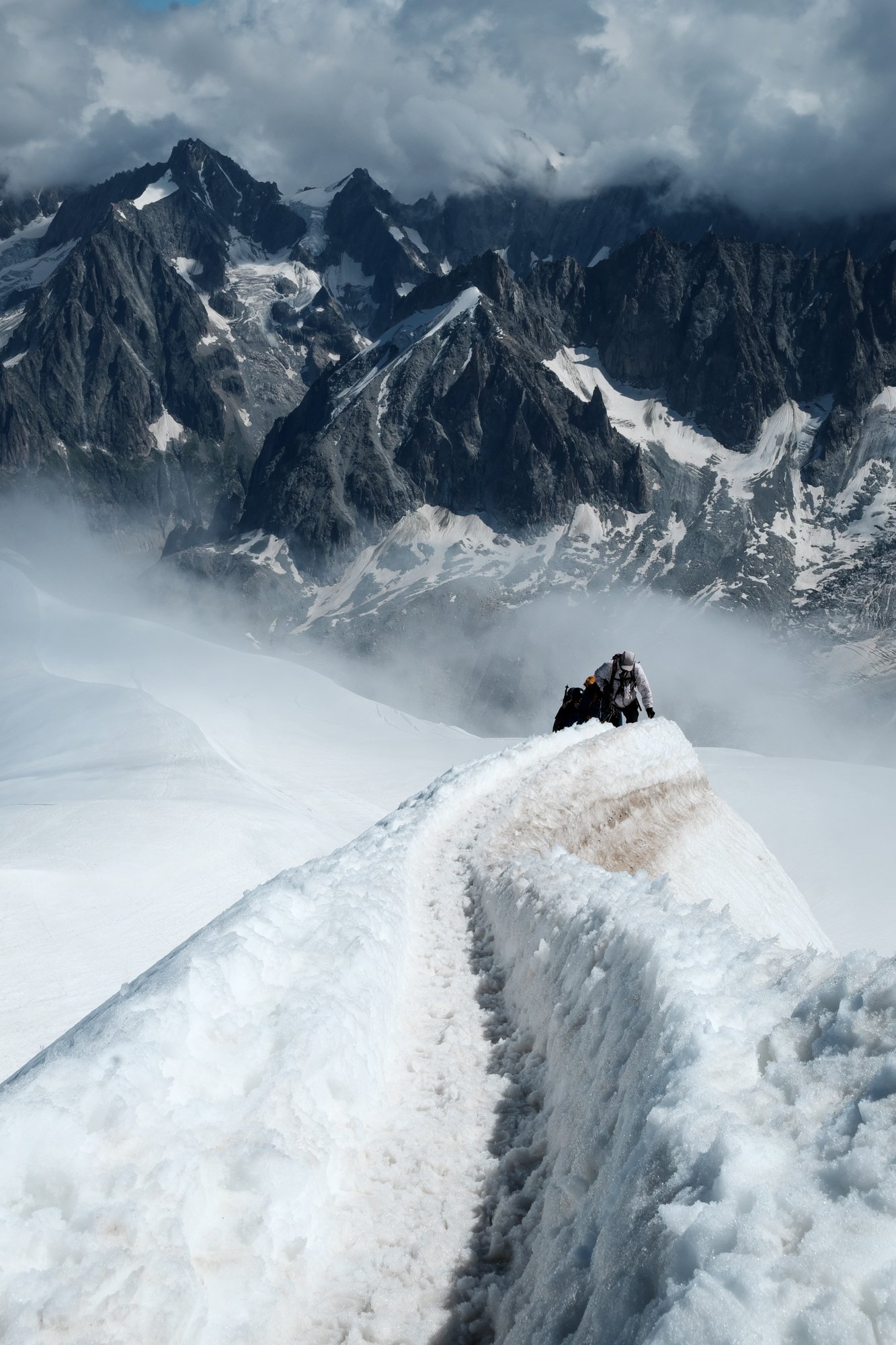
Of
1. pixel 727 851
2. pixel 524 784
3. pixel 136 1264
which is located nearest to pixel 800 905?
pixel 727 851

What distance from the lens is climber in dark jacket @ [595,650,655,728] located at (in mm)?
24625

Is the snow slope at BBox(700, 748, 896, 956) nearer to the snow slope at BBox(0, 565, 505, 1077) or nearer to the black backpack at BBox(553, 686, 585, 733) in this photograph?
the black backpack at BBox(553, 686, 585, 733)

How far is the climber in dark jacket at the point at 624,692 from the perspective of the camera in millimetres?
24625

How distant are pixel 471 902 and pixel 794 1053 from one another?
777 cm

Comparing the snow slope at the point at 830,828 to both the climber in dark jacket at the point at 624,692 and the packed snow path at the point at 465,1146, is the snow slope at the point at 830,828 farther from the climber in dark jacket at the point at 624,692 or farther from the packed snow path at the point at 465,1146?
the packed snow path at the point at 465,1146

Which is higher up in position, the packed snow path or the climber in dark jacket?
the climber in dark jacket

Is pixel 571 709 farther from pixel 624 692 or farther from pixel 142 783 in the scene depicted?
pixel 142 783

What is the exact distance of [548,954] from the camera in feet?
27.5

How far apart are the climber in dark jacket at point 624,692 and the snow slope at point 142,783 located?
7197mm

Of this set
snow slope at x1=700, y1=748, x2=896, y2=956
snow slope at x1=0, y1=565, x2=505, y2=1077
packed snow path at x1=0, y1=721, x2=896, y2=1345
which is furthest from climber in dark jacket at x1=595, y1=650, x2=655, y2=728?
packed snow path at x1=0, y1=721, x2=896, y2=1345

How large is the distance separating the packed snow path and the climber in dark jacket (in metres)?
16.2

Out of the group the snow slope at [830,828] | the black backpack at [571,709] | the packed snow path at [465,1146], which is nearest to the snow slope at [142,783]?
the packed snow path at [465,1146]

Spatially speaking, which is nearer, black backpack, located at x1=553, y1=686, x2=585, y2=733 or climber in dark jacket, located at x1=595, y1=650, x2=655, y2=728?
climber in dark jacket, located at x1=595, y1=650, x2=655, y2=728

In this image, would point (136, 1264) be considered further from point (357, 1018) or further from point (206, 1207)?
point (357, 1018)
